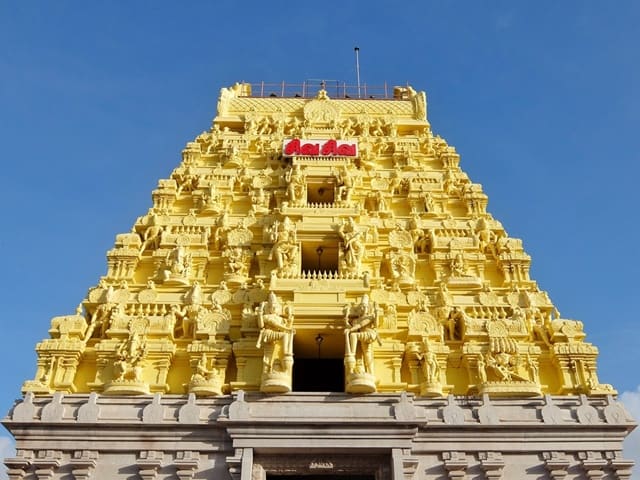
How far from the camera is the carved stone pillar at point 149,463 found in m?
16.5

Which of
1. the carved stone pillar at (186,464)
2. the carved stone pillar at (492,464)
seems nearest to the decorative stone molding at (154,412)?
the carved stone pillar at (186,464)

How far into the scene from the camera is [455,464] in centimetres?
1672

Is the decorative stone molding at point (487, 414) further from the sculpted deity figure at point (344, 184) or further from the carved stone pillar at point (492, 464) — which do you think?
the sculpted deity figure at point (344, 184)

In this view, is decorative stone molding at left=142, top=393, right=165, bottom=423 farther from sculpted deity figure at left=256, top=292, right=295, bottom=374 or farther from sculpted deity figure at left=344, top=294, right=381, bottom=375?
sculpted deity figure at left=344, top=294, right=381, bottom=375

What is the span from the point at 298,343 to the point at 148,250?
7.27 m

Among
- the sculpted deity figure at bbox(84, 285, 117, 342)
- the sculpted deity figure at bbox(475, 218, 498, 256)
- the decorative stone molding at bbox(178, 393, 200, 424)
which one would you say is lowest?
the decorative stone molding at bbox(178, 393, 200, 424)

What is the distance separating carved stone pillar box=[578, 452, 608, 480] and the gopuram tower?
37 mm

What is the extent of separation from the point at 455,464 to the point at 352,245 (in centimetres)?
866

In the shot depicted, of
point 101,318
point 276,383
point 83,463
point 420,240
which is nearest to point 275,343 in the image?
point 276,383

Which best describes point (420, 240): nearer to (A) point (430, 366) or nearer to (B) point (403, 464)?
(A) point (430, 366)

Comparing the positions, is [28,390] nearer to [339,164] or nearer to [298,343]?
[298,343]

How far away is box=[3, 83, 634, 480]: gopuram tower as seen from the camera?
16859 millimetres

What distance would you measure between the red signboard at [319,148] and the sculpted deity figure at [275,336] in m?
10.3

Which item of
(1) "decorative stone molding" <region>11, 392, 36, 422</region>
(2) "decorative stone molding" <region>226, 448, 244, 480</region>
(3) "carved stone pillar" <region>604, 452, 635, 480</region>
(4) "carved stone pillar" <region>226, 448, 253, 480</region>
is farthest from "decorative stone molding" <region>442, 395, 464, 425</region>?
(1) "decorative stone molding" <region>11, 392, 36, 422</region>
